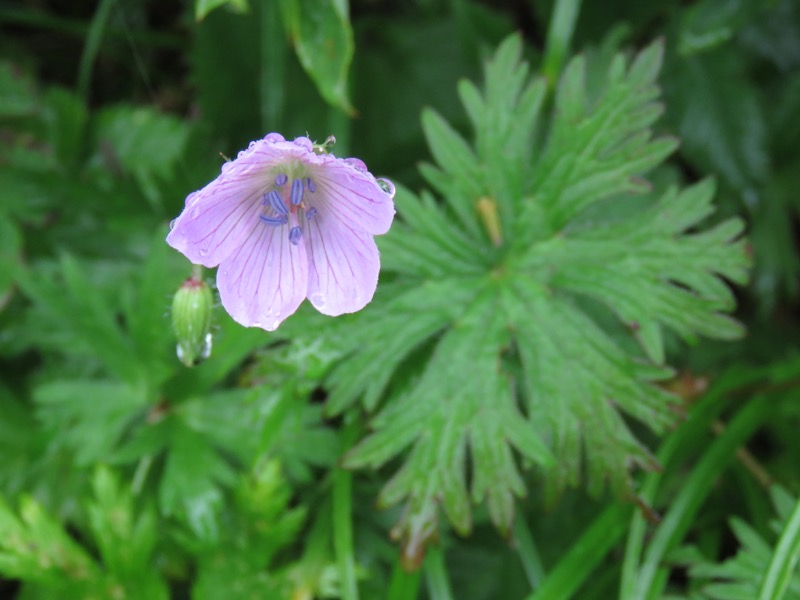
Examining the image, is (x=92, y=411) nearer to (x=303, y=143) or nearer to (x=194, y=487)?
(x=194, y=487)

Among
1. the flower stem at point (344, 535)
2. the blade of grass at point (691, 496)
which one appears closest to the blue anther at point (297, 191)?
the flower stem at point (344, 535)

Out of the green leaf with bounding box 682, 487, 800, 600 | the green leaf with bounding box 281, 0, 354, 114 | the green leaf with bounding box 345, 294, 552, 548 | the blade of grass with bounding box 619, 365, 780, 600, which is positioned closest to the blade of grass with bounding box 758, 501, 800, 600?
the green leaf with bounding box 682, 487, 800, 600

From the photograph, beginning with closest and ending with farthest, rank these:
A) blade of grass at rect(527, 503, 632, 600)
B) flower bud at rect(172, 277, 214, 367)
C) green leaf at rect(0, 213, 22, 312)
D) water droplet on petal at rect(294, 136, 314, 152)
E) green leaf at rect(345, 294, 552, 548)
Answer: water droplet on petal at rect(294, 136, 314, 152)
flower bud at rect(172, 277, 214, 367)
green leaf at rect(345, 294, 552, 548)
blade of grass at rect(527, 503, 632, 600)
green leaf at rect(0, 213, 22, 312)

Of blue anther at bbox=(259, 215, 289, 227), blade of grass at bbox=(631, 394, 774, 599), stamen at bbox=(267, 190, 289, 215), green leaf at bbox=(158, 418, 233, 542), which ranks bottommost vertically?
blade of grass at bbox=(631, 394, 774, 599)

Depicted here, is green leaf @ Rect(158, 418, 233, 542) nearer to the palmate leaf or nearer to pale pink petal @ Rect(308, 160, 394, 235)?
the palmate leaf

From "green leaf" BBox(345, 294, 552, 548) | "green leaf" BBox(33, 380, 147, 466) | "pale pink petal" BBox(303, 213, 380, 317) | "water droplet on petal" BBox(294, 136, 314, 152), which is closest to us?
"water droplet on petal" BBox(294, 136, 314, 152)

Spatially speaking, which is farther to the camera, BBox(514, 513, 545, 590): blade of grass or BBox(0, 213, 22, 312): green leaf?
BBox(0, 213, 22, 312): green leaf

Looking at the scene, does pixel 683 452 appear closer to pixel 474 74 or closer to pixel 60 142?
pixel 474 74

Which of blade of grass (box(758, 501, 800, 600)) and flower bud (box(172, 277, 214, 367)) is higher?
flower bud (box(172, 277, 214, 367))
